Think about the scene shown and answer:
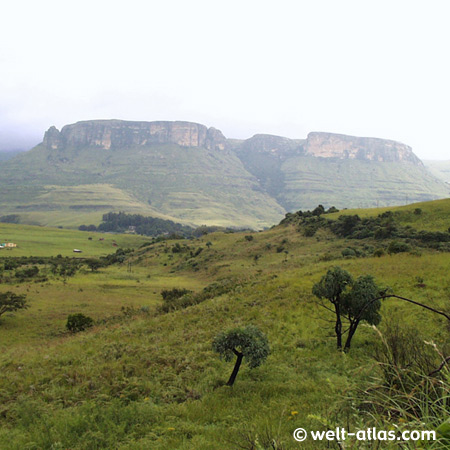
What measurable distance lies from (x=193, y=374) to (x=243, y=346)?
89.5 inches

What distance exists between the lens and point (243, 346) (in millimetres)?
8086

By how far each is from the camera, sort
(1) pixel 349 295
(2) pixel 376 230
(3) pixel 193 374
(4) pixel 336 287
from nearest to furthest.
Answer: (3) pixel 193 374, (4) pixel 336 287, (1) pixel 349 295, (2) pixel 376 230

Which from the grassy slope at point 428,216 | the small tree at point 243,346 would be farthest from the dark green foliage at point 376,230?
the small tree at point 243,346

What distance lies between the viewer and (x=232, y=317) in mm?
16781

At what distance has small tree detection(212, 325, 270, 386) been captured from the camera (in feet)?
26.1

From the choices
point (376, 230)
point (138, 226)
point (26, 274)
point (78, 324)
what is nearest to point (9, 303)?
point (78, 324)

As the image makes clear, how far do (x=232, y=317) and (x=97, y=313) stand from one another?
52.6 feet

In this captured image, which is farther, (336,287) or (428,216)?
(428,216)

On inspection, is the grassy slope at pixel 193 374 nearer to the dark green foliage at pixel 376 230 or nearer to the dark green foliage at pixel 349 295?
the dark green foliage at pixel 349 295

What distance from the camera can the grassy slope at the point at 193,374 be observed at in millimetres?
5473

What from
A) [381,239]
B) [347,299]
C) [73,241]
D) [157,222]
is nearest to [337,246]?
[381,239]

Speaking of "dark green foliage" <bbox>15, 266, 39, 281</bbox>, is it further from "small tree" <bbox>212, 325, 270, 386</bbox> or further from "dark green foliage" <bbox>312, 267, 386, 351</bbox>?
"dark green foliage" <bbox>312, 267, 386, 351</bbox>

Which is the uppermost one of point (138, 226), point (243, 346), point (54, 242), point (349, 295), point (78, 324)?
point (349, 295)

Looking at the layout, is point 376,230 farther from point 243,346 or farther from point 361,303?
point 243,346
